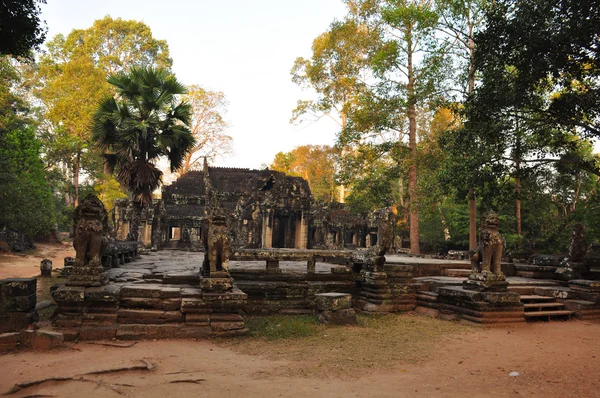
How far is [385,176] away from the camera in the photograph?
21016mm

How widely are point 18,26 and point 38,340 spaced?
589 cm

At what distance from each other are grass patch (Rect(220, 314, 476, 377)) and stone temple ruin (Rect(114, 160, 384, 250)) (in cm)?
1056

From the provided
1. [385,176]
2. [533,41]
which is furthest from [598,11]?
[385,176]

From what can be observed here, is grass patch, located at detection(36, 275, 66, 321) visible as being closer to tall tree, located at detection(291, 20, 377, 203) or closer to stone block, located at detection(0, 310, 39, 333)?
stone block, located at detection(0, 310, 39, 333)

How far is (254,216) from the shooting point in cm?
2128

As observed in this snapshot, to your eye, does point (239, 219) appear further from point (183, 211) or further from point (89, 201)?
point (89, 201)

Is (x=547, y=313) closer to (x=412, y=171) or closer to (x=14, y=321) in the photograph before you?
(x=14, y=321)

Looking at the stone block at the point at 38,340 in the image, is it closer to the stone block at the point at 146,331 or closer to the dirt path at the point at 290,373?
the dirt path at the point at 290,373

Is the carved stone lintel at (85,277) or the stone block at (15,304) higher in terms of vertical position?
the carved stone lintel at (85,277)

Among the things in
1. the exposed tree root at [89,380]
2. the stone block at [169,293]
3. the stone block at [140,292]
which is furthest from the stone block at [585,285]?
the exposed tree root at [89,380]

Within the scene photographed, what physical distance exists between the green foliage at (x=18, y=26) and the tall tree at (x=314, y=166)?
3061 cm

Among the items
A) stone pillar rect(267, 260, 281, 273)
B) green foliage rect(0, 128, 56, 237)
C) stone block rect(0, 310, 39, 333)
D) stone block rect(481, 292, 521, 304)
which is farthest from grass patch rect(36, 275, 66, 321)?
green foliage rect(0, 128, 56, 237)

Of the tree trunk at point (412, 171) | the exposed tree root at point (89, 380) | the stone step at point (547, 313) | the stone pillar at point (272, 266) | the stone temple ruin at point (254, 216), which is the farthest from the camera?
the stone temple ruin at point (254, 216)

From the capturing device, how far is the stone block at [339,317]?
25.0ft
